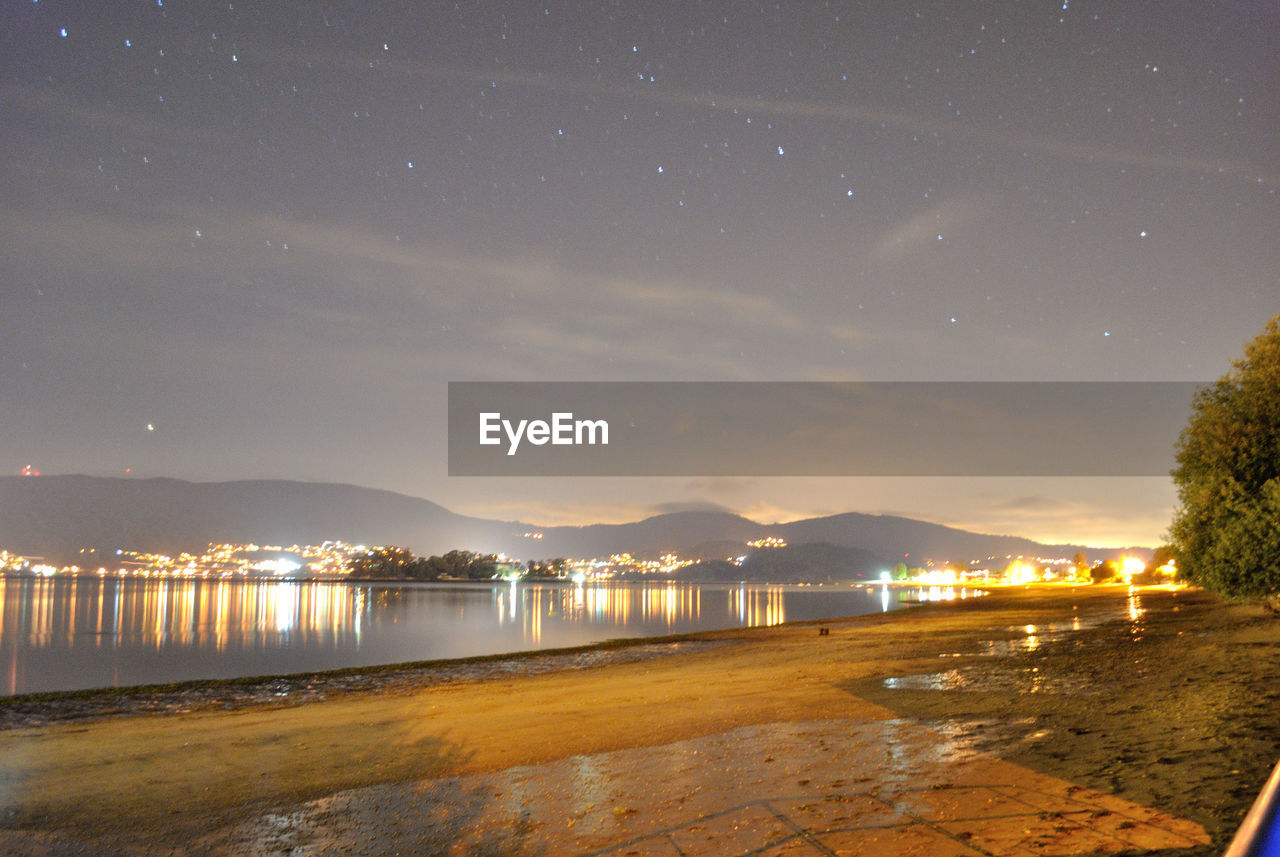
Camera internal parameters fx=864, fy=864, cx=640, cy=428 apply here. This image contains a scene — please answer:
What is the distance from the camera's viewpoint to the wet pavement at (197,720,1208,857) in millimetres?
7219

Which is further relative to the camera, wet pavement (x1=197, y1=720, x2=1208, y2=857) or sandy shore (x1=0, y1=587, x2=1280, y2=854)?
sandy shore (x1=0, y1=587, x2=1280, y2=854)

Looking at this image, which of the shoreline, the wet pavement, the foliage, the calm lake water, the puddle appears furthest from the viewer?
the foliage

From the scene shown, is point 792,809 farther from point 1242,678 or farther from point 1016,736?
point 1242,678

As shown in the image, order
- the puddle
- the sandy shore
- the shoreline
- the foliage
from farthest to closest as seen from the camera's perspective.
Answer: the foliage → the shoreline → the puddle → the sandy shore

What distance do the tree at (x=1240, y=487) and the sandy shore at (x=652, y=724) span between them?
156 centimetres

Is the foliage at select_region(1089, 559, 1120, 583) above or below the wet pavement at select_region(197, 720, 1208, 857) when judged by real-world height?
below

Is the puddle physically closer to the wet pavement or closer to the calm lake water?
the wet pavement

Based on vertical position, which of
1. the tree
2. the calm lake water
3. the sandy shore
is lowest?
the calm lake water

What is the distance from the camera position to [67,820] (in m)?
10.3

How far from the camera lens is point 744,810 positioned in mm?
8672

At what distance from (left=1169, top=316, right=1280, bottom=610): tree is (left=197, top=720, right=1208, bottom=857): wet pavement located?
14.0 m

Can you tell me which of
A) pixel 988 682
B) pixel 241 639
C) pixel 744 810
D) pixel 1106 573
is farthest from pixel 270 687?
pixel 1106 573

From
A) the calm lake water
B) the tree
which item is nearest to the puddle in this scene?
the tree

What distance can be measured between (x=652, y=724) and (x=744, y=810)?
6.24 metres
